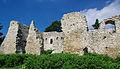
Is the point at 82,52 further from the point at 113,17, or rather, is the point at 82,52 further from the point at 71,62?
the point at 71,62

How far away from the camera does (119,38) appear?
35.9 feet

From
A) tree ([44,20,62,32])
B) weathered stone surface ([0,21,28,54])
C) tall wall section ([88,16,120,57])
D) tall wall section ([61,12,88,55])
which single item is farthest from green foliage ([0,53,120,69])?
tree ([44,20,62,32])

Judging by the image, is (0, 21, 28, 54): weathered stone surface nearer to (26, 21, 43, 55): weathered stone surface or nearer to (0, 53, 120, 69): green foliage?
(26, 21, 43, 55): weathered stone surface

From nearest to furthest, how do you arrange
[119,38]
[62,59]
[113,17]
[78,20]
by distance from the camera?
1. [62,59]
2. [119,38]
3. [113,17]
4. [78,20]

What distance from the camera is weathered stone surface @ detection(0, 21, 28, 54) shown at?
14.5 m

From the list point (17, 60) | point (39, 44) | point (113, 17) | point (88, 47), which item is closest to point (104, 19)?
point (113, 17)

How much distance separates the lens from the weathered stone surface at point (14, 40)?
14.5 m

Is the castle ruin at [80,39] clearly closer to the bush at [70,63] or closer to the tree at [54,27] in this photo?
the bush at [70,63]

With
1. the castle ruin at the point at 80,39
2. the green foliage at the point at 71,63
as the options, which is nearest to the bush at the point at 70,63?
the green foliage at the point at 71,63

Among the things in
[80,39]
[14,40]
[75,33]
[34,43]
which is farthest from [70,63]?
[14,40]

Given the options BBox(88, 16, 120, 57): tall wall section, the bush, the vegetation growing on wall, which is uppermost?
the vegetation growing on wall

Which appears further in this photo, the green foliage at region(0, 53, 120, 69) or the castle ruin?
the castle ruin

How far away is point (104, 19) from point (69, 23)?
4.21m

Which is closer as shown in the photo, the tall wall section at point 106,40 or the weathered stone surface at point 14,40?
the tall wall section at point 106,40
